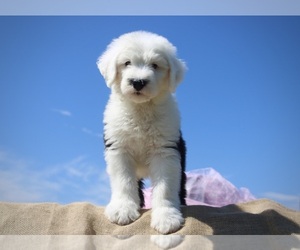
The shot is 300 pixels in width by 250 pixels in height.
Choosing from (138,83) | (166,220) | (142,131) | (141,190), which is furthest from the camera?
(141,190)

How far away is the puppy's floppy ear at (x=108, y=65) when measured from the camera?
3732 millimetres

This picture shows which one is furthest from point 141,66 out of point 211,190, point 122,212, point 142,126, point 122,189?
point 211,190

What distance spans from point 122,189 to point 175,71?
110 centimetres

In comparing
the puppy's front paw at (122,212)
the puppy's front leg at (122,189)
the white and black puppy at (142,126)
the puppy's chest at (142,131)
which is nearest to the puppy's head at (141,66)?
the white and black puppy at (142,126)

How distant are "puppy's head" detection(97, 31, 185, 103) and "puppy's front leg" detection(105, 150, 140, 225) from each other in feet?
1.77

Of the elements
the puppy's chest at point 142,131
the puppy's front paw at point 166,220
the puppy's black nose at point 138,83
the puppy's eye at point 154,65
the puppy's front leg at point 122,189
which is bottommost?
the puppy's front paw at point 166,220

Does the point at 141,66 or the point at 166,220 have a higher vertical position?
the point at 141,66

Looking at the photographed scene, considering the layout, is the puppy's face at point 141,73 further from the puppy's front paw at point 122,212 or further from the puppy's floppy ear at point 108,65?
the puppy's front paw at point 122,212

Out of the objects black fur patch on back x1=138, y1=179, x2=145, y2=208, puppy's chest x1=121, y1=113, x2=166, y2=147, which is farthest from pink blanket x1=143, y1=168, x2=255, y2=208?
puppy's chest x1=121, y1=113, x2=166, y2=147

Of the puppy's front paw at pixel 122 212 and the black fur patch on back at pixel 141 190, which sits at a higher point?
the black fur patch on back at pixel 141 190

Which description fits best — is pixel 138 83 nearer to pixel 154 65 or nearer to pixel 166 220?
pixel 154 65

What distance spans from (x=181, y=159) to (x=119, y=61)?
3.30ft

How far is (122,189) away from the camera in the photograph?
365 centimetres

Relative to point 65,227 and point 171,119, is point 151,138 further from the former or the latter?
point 65,227
